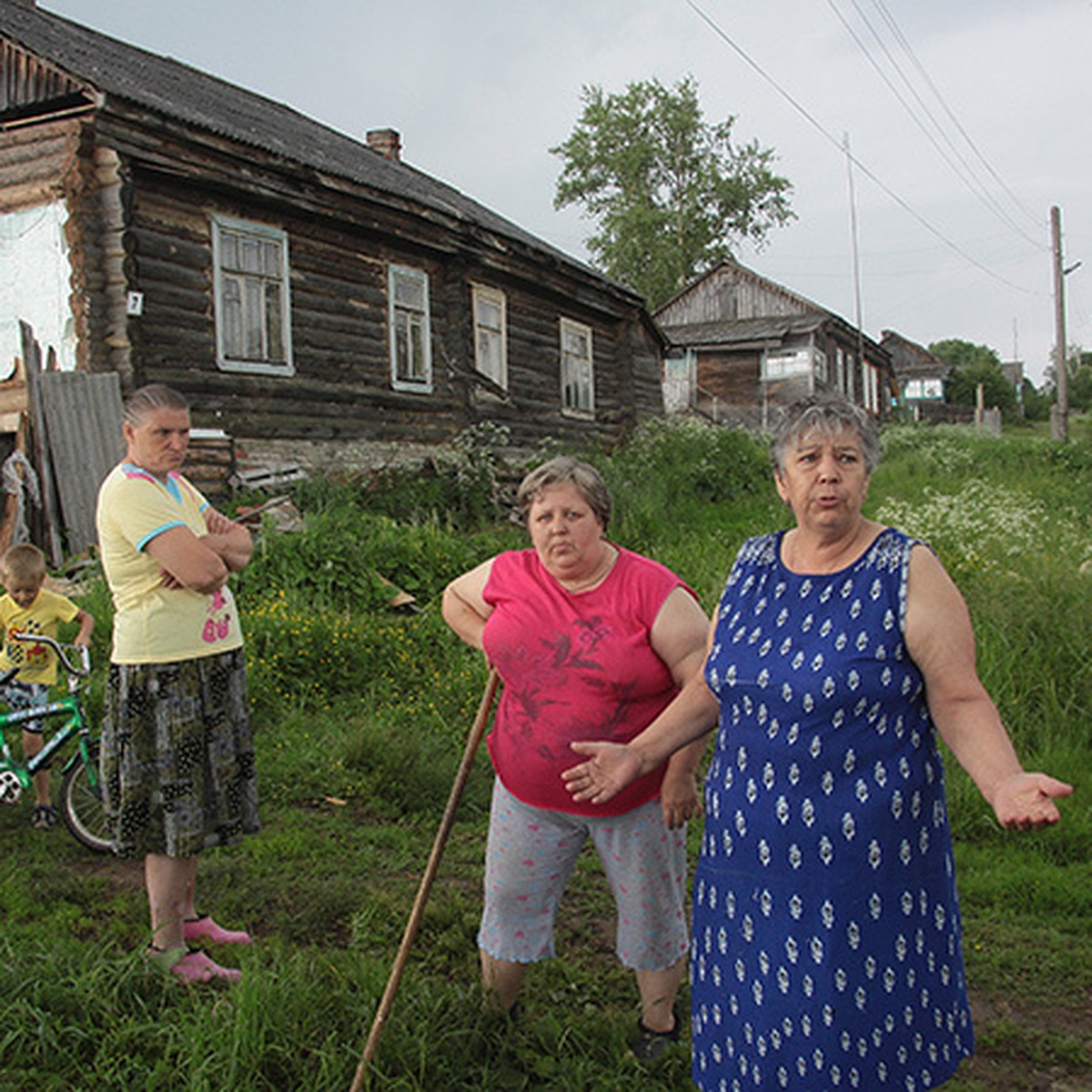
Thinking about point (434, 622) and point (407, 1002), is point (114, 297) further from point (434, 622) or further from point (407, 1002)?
point (407, 1002)

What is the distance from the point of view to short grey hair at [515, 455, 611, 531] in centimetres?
272

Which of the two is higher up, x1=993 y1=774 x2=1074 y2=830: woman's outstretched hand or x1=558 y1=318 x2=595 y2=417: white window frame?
x1=558 y1=318 x2=595 y2=417: white window frame

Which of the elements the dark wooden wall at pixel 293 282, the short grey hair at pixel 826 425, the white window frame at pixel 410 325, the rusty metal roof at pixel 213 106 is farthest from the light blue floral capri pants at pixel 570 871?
the white window frame at pixel 410 325

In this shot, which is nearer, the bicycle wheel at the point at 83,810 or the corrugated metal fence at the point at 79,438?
the bicycle wheel at the point at 83,810

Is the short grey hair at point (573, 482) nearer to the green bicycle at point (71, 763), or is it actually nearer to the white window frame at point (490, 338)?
the green bicycle at point (71, 763)

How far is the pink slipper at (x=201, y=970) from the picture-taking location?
3.02 metres

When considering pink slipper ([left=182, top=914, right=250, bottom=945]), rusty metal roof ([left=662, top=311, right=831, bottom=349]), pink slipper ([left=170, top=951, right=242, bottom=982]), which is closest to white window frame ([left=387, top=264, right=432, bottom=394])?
pink slipper ([left=182, top=914, right=250, bottom=945])

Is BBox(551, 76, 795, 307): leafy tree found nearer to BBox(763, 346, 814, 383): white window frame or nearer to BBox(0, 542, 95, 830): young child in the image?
BBox(763, 346, 814, 383): white window frame

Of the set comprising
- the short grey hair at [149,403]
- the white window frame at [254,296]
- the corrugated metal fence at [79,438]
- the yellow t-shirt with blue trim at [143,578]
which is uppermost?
the white window frame at [254,296]

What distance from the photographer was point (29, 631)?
4.95m

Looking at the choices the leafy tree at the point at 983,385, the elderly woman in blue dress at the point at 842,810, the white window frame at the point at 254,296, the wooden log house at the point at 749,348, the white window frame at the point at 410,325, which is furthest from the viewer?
the leafy tree at the point at 983,385

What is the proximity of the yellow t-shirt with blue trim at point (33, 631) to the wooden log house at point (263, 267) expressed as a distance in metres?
4.68

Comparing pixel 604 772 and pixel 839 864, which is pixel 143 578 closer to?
pixel 604 772

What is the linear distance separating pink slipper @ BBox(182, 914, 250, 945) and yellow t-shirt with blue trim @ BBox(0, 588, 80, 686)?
2.10m
